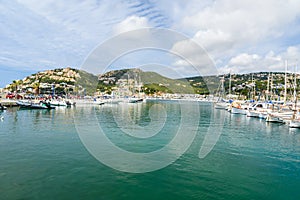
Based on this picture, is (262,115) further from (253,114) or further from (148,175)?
(148,175)

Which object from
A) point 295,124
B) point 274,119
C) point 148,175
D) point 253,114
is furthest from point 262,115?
point 148,175

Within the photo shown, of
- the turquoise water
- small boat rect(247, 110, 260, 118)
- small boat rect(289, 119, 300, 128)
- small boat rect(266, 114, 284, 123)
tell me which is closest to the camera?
the turquoise water

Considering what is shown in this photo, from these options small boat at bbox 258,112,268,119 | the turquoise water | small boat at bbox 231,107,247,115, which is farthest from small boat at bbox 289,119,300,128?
small boat at bbox 231,107,247,115

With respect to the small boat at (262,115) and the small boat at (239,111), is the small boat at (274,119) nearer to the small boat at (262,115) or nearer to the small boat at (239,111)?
the small boat at (262,115)

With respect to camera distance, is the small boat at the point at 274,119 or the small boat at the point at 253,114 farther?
the small boat at the point at 253,114

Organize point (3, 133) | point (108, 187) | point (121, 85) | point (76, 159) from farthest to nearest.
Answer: point (121, 85) < point (3, 133) < point (76, 159) < point (108, 187)

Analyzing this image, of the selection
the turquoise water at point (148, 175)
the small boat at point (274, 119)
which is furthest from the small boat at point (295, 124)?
the turquoise water at point (148, 175)

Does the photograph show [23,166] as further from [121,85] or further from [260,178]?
[121,85]

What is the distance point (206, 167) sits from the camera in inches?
477

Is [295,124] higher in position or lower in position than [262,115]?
lower

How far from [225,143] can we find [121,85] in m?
107

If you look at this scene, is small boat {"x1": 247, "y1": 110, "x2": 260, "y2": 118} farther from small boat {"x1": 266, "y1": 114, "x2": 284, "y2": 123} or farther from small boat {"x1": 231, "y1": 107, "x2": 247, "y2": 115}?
small boat {"x1": 266, "y1": 114, "x2": 284, "y2": 123}

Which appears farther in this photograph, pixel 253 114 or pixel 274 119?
pixel 253 114

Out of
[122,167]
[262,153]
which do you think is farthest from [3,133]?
[262,153]
